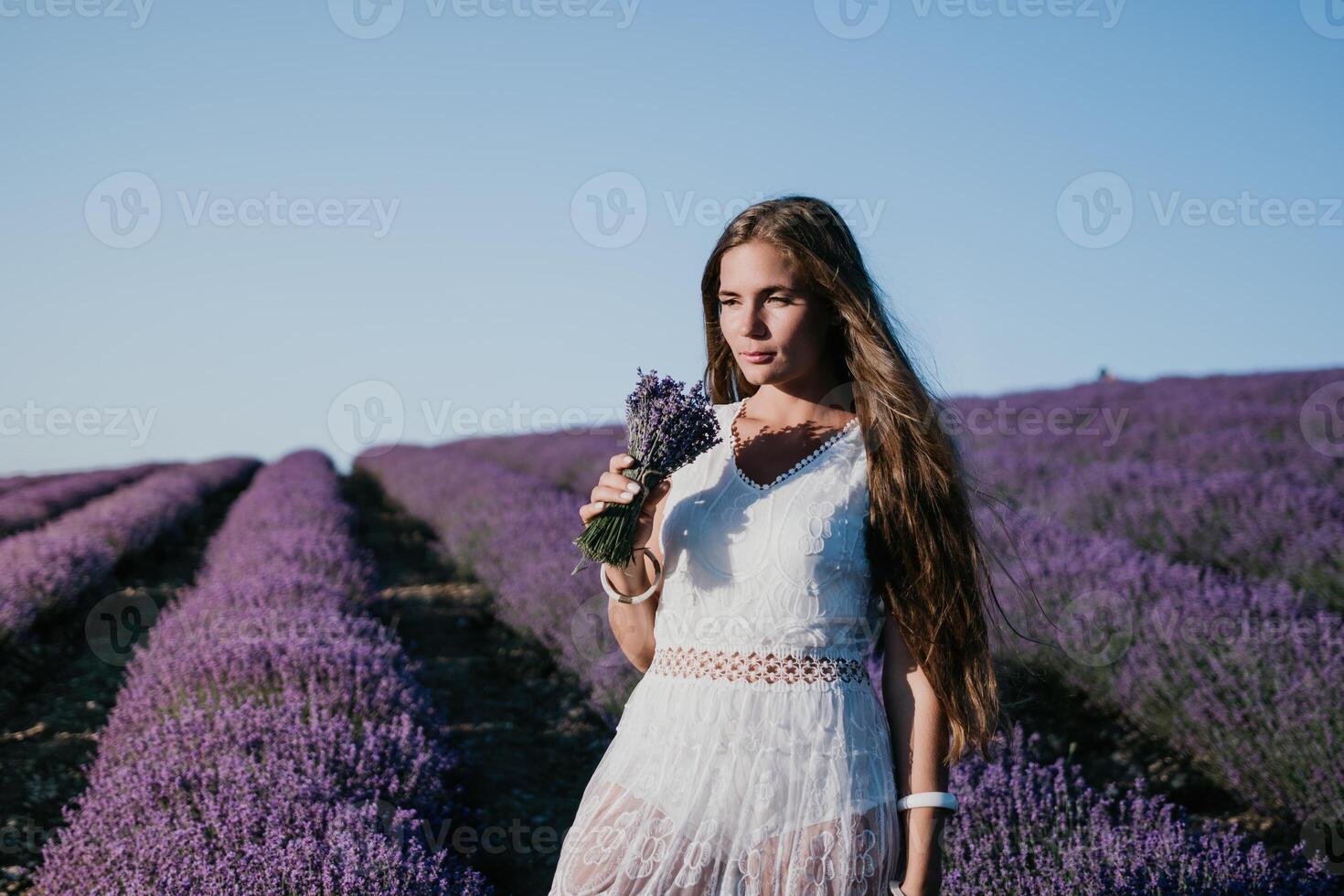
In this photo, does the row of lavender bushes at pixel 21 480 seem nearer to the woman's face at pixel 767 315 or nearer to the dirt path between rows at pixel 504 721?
the dirt path between rows at pixel 504 721

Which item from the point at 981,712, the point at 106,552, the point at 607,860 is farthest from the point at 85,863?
the point at 106,552

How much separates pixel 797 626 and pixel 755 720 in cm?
16

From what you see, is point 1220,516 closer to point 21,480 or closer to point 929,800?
point 929,800

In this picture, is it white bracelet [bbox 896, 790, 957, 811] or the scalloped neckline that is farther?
the scalloped neckline

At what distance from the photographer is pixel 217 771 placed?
2.69 m

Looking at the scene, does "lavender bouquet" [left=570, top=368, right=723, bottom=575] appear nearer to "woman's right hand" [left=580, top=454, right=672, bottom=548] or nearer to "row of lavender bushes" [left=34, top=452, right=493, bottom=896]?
"woman's right hand" [left=580, top=454, right=672, bottom=548]

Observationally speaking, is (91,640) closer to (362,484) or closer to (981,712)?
(981,712)

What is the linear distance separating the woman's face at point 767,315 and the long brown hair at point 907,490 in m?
0.03

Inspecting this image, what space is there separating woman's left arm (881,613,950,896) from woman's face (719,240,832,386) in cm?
47

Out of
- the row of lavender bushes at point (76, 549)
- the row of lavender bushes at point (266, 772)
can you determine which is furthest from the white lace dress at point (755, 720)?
the row of lavender bushes at point (76, 549)

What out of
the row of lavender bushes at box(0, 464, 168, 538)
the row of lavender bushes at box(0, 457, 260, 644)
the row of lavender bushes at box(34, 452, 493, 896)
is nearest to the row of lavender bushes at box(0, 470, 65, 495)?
the row of lavender bushes at box(0, 464, 168, 538)

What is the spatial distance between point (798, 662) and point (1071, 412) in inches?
427

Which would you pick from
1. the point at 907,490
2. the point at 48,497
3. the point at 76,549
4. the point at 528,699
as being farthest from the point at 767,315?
the point at 48,497

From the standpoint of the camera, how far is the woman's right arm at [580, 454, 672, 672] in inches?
60.9
